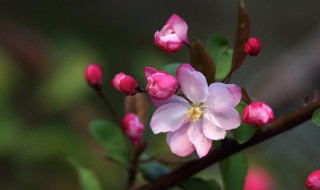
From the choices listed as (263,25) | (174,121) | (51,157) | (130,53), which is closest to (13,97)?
(51,157)

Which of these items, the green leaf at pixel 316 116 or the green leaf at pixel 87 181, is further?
the green leaf at pixel 87 181

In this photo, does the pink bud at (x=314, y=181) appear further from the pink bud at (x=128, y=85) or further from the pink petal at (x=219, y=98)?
the pink bud at (x=128, y=85)

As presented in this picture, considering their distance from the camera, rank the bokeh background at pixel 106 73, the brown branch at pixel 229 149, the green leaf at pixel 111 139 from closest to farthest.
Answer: the brown branch at pixel 229 149, the green leaf at pixel 111 139, the bokeh background at pixel 106 73

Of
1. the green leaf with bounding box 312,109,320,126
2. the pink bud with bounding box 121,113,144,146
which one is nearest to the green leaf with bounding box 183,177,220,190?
the pink bud with bounding box 121,113,144,146

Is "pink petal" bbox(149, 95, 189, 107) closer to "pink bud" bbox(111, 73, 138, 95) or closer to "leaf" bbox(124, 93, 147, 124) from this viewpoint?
"pink bud" bbox(111, 73, 138, 95)

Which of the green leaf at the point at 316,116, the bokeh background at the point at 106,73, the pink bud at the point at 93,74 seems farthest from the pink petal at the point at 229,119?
the bokeh background at the point at 106,73

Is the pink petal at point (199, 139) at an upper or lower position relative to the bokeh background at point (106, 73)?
upper
